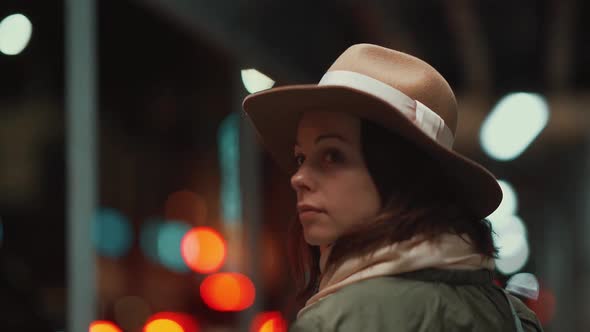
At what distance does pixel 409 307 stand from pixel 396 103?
33 centimetres

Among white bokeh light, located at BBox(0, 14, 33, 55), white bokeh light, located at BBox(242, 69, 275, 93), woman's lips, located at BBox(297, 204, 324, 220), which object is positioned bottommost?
woman's lips, located at BBox(297, 204, 324, 220)

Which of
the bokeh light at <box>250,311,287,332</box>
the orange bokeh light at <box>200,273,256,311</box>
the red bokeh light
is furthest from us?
the red bokeh light

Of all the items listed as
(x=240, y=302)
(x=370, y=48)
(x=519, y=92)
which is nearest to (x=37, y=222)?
(x=370, y=48)

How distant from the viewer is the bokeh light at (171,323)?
4223mm

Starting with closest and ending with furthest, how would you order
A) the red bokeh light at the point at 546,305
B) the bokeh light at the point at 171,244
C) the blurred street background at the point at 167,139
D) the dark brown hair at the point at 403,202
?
the dark brown hair at the point at 403,202, the blurred street background at the point at 167,139, the bokeh light at the point at 171,244, the red bokeh light at the point at 546,305

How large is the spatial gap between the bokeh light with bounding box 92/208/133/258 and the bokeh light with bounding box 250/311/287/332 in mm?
1739

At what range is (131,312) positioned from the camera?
3957 millimetres

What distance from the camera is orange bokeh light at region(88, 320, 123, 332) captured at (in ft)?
11.1

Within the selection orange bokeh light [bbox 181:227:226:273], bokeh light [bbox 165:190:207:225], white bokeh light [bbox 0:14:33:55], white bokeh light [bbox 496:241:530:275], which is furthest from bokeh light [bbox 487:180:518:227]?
white bokeh light [bbox 0:14:33:55]

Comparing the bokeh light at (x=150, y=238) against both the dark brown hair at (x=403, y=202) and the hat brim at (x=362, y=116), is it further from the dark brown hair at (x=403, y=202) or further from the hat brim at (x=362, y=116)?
the dark brown hair at (x=403, y=202)

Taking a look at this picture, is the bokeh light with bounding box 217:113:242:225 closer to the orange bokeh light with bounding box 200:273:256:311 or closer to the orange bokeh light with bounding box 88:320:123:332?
the orange bokeh light with bounding box 200:273:256:311

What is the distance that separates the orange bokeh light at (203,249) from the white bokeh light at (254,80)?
957 millimetres

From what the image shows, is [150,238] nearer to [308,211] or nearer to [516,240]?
[308,211]

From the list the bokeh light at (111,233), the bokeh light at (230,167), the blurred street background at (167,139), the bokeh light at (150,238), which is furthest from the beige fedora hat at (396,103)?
the bokeh light at (230,167)
